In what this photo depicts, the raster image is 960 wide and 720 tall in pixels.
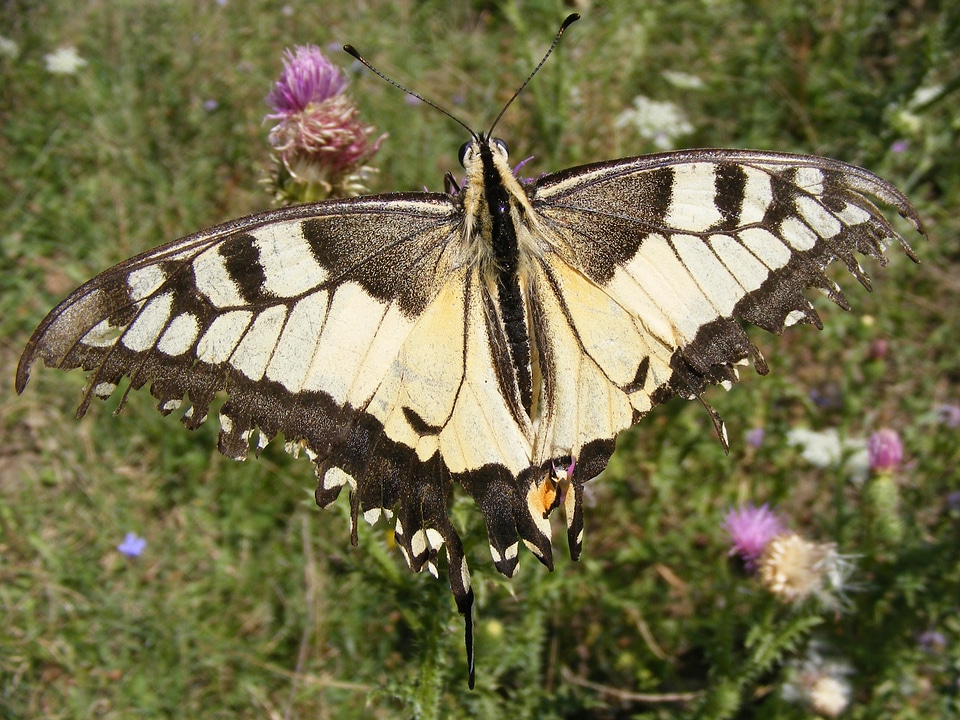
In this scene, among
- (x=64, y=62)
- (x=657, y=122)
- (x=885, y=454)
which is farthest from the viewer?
(x=64, y=62)

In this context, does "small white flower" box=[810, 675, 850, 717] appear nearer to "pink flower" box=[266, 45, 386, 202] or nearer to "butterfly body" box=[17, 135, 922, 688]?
"butterfly body" box=[17, 135, 922, 688]

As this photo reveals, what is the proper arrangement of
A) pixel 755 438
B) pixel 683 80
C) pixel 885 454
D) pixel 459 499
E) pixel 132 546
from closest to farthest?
1. pixel 459 499
2. pixel 885 454
3. pixel 132 546
4. pixel 755 438
5. pixel 683 80

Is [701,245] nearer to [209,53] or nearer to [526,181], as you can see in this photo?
[526,181]

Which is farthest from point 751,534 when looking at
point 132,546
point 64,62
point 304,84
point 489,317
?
point 64,62

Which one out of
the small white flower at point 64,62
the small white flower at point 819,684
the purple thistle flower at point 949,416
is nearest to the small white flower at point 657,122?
the purple thistle flower at point 949,416

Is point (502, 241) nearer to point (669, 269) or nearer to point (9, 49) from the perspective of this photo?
point (669, 269)

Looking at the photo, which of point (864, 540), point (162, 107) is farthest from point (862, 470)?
point (162, 107)
